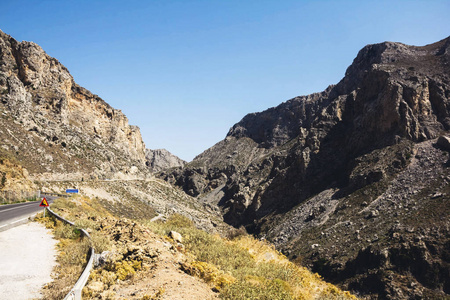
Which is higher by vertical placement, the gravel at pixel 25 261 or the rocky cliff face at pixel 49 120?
the rocky cliff face at pixel 49 120

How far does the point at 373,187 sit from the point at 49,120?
290 ft

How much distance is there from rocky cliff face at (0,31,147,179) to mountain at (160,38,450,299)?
54606 mm

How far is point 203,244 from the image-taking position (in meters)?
11.7

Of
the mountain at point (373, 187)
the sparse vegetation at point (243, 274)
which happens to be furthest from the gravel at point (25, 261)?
the mountain at point (373, 187)

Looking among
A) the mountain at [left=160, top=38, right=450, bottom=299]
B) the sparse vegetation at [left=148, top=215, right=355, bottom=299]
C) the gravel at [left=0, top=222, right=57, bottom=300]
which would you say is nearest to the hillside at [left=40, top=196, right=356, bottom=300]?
the sparse vegetation at [left=148, top=215, right=355, bottom=299]

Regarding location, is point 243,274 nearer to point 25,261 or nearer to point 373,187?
point 25,261

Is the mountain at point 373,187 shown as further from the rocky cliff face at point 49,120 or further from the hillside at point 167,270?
the rocky cliff face at point 49,120

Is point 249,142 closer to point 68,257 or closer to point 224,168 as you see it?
point 224,168

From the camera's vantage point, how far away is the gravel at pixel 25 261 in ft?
23.4

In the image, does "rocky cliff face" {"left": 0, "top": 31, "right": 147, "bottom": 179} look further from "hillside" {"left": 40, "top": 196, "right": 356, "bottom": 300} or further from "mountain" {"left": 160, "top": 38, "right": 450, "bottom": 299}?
"mountain" {"left": 160, "top": 38, "right": 450, "bottom": 299}

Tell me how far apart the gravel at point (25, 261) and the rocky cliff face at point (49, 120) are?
4293 centimetres

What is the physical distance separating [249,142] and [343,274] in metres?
143

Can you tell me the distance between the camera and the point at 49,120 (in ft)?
239

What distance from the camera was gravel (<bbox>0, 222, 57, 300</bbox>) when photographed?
23.4 ft
